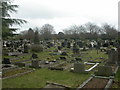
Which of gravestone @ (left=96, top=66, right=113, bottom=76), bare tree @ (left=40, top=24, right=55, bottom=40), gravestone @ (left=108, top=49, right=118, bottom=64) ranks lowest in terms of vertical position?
gravestone @ (left=96, top=66, right=113, bottom=76)

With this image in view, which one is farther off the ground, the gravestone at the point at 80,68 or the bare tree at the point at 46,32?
the bare tree at the point at 46,32

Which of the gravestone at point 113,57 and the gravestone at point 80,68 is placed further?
the gravestone at point 113,57

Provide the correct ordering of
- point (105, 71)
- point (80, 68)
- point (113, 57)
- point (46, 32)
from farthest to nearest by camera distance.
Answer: point (46, 32) < point (113, 57) < point (80, 68) < point (105, 71)

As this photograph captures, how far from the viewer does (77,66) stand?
10414 mm

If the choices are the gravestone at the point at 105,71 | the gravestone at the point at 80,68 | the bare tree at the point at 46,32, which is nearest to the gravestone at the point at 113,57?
the gravestone at the point at 105,71

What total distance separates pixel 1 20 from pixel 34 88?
5.03 metres

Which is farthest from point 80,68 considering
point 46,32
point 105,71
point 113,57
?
point 46,32

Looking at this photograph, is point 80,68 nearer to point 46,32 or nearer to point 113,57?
point 113,57

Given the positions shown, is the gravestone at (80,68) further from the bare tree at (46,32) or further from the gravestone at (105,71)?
the bare tree at (46,32)

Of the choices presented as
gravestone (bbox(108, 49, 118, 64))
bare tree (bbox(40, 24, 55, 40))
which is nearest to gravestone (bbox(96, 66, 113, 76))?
gravestone (bbox(108, 49, 118, 64))

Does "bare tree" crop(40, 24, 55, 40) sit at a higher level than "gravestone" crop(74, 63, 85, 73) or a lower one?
higher

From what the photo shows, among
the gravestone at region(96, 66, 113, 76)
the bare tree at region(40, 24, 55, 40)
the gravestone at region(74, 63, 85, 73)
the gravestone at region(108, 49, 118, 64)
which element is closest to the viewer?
the gravestone at region(96, 66, 113, 76)

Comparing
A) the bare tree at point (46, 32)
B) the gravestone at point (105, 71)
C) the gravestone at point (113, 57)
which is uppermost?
the bare tree at point (46, 32)

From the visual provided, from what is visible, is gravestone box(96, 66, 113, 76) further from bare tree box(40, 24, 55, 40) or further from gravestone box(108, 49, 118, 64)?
bare tree box(40, 24, 55, 40)
